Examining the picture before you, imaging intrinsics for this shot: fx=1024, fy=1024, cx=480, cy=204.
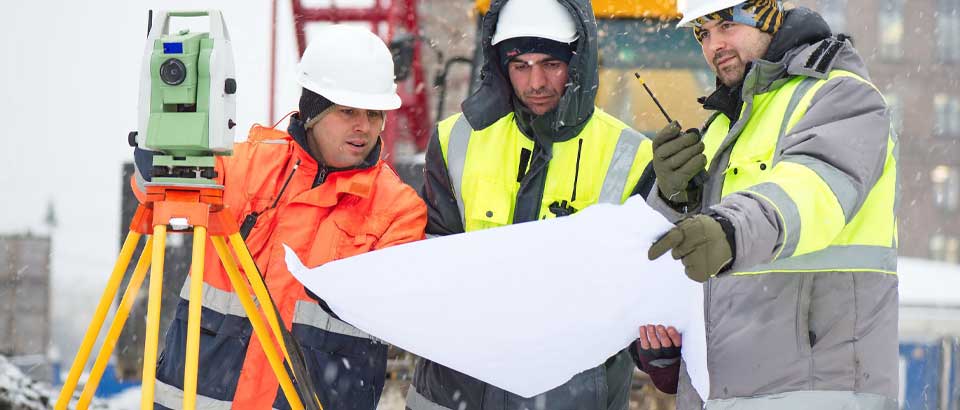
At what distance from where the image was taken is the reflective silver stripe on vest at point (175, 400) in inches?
105

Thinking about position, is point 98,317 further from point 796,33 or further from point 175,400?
point 796,33

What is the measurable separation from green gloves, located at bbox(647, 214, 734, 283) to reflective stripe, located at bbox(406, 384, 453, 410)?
1263 millimetres

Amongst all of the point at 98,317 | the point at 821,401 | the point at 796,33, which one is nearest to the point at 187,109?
the point at 98,317

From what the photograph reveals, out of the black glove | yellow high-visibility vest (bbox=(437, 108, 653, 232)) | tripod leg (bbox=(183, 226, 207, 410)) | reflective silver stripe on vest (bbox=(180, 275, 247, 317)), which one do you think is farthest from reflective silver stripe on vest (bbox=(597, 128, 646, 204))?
tripod leg (bbox=(183, 226, 207, 410))

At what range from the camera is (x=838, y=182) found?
1.95 m

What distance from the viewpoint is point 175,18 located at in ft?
8.14

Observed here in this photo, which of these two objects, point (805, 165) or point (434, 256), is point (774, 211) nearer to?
point (805, 165)

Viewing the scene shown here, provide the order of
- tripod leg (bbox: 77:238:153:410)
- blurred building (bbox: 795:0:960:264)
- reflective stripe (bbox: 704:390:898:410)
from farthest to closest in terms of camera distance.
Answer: blurred building (bbox: 795:0:960:264)
tripod leg (bbox: 77:238:153:410)
reflective stripe (bbox: 704:390:898:410)

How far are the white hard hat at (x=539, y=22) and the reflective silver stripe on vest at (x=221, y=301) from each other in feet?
3.39

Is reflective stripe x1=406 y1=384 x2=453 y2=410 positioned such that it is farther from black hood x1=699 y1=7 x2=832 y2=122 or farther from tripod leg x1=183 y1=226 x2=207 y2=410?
black hood x1=699 y1=7 x2=832 y2=122

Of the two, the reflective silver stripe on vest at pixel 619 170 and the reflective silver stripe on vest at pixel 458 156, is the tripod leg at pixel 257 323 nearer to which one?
the reflective silver stripe on vest at pixel 458 156

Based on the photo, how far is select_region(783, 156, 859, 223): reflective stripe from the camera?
1941 millimetres

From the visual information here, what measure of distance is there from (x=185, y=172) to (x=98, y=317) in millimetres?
366

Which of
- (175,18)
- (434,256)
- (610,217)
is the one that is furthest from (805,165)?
(175,18)
